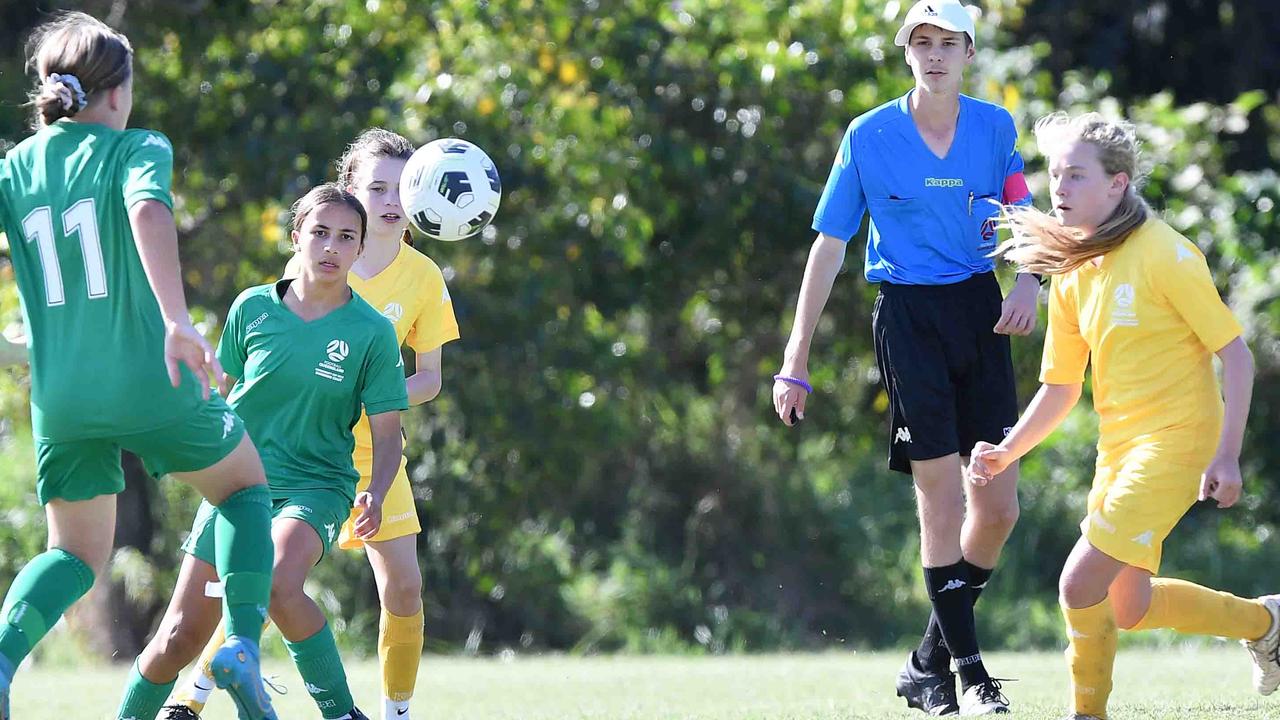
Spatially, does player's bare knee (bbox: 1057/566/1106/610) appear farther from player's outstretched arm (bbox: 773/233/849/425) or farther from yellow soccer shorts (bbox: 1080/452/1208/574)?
player's outstretched arm (bbox: 773/233/849/425)

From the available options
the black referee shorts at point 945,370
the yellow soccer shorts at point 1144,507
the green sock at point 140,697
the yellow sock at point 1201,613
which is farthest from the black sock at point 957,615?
the green sock at point 140,697

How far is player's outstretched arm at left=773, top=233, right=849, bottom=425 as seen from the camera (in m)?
4.98

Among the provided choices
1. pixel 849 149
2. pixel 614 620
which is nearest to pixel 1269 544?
pixel 614 620

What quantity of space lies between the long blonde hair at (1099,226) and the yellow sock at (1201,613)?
0.91 meters

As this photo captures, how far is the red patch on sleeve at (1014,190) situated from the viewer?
512 centimetres

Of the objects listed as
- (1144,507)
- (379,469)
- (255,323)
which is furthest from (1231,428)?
(255,323)

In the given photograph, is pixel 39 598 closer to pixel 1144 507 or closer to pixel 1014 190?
pixel 1144 507

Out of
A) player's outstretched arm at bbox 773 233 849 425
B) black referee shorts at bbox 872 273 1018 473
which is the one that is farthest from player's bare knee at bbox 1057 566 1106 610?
player's outstretched arm at bbox 773 233 849 425

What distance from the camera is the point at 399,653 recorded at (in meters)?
4.95

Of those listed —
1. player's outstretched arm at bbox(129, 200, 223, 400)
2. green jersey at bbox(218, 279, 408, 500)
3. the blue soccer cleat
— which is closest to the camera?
player's outstretched arm at bbox(129, 200, 223, 400)

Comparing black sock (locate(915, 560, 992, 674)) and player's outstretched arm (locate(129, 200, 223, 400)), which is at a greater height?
player's outstretched arm (locate(129, 200, 223, 400))

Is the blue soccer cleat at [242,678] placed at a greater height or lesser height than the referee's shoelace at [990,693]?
greater

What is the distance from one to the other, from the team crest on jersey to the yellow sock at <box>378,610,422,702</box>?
867 mm

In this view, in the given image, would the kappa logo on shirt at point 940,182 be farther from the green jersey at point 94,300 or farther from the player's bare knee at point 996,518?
the green jersey at point 94,300
